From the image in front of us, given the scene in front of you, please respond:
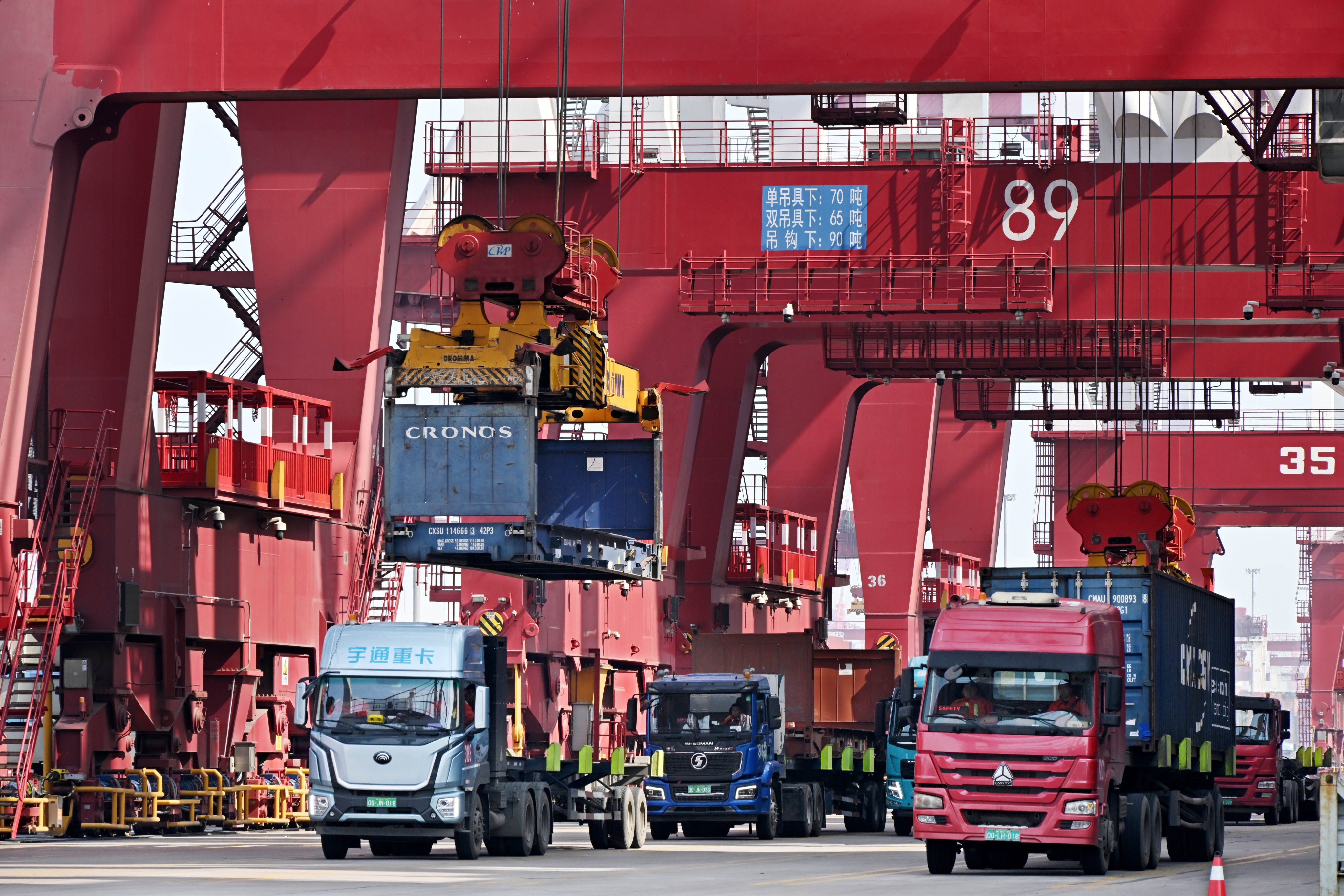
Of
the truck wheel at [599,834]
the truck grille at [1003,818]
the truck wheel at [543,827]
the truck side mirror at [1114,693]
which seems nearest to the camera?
the truck grille at [1003,818]

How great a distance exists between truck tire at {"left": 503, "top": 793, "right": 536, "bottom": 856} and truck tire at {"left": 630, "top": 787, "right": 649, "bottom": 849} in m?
2.52

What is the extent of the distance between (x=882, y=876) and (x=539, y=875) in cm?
328

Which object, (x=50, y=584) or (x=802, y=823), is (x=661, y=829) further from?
(x=50, y=584)

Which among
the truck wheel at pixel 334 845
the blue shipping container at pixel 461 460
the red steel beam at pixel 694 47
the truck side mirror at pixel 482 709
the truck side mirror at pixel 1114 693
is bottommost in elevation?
the truck wheel at pixel 334 845

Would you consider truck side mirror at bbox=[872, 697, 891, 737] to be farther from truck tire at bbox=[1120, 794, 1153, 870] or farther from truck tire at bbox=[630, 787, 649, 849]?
truck tire at bbox=[1120, 794, 1153, 870]

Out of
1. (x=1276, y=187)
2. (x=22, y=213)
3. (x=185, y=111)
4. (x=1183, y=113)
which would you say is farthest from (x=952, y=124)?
(x=22, y=213)

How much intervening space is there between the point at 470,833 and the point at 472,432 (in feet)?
14.4

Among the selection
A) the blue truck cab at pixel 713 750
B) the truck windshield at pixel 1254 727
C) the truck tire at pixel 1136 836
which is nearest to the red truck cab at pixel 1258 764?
the truck windshield at pixel 1254 727

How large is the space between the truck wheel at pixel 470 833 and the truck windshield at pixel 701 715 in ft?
24.1

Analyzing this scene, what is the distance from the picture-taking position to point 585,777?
26.1 m

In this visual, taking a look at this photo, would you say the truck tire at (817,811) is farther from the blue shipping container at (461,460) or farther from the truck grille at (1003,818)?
the truck grille at (1003,818)

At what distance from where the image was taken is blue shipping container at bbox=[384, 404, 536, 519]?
76.4 ft

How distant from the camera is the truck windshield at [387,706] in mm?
23625

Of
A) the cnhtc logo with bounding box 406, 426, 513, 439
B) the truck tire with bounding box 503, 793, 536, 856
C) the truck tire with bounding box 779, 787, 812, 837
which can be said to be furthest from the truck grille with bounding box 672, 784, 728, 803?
the cnhtc logo with bounding box 406, 426, 513, 439
